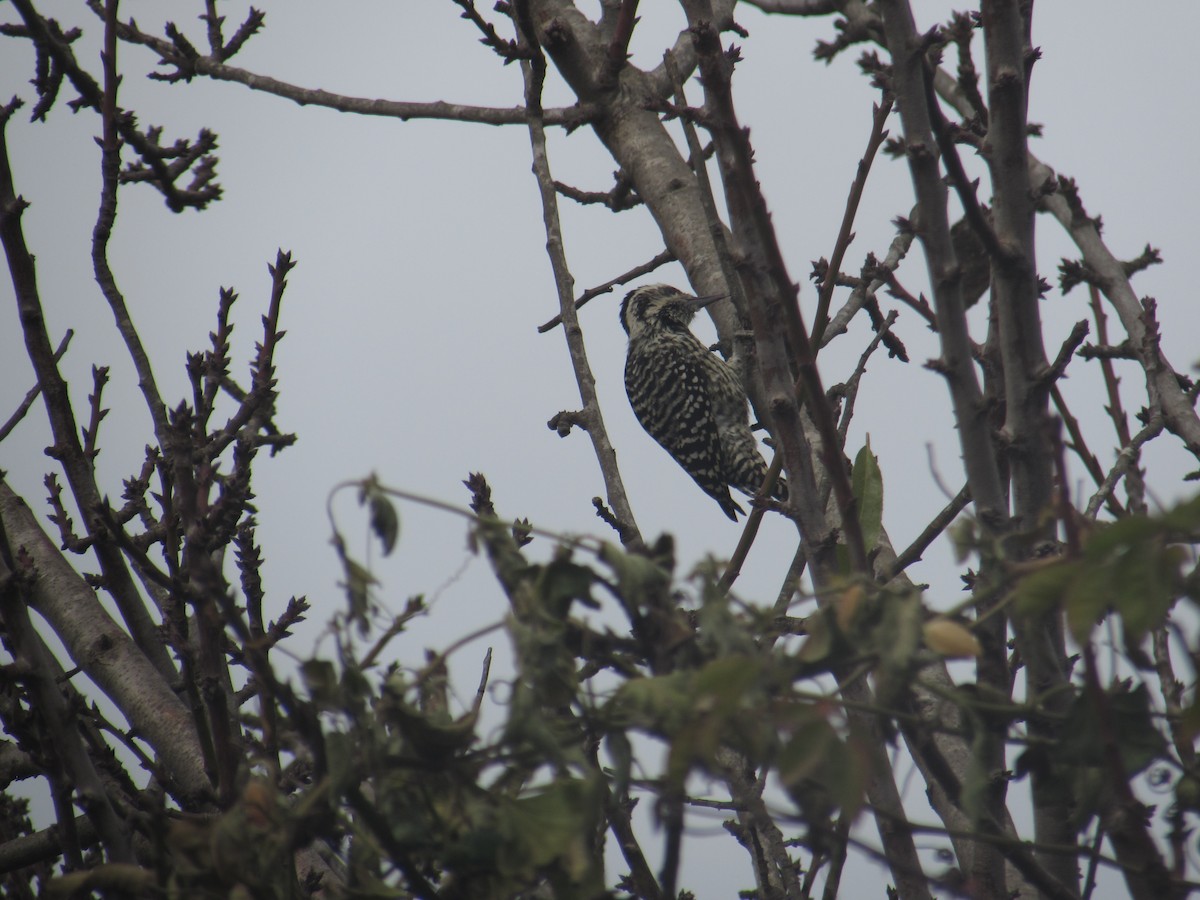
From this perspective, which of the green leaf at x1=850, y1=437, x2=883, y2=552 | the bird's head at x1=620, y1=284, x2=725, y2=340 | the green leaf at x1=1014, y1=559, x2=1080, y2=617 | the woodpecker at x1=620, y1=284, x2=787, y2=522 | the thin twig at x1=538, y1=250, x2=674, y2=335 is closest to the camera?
the green leaf at x1=1014, y1=559, x2=1080, y2=617

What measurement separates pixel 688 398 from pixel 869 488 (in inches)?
234

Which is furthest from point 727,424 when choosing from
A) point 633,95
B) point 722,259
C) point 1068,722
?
point 1068,722

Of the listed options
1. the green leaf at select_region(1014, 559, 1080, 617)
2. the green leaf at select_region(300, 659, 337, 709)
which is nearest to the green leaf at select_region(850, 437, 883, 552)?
the green leaf at select_region(1014, 559, 1080, 617)

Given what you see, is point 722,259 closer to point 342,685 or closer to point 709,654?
point 709,654

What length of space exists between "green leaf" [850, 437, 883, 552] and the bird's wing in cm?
587

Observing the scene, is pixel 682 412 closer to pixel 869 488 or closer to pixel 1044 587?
pixel 869 488

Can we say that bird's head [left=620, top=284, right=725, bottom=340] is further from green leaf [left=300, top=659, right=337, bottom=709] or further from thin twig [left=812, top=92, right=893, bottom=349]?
green leaf [left=300, top=659, right=337, bottom=709]

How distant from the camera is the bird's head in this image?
27.2 ft

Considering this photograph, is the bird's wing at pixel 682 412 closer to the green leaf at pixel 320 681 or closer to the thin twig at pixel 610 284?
the thin twig at pixel 610 284

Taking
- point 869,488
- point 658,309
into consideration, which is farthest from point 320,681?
point 658,309

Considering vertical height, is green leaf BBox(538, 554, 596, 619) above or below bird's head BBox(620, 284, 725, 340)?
below

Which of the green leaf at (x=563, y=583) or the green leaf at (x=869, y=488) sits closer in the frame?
the green leaf at (x=563, y=583)

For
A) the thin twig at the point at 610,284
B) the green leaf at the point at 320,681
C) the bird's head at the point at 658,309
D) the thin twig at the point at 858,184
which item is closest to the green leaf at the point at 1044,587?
the green leaf at the point at 320,681

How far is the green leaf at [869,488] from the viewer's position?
6.03 feet
